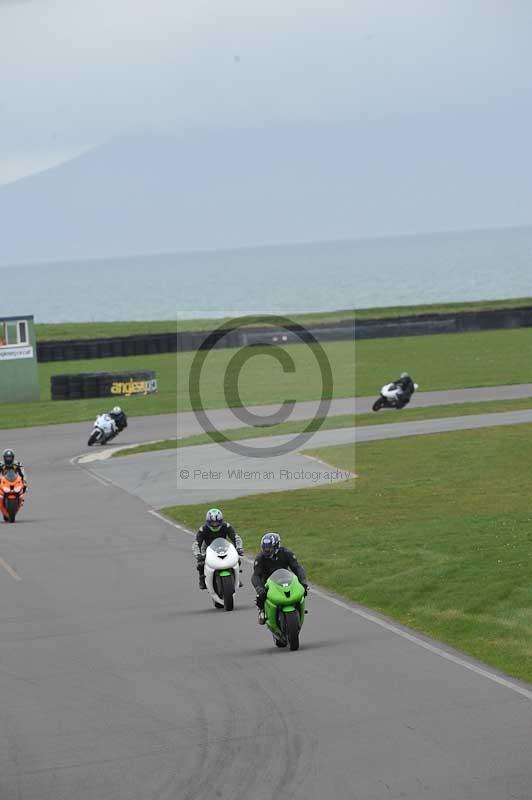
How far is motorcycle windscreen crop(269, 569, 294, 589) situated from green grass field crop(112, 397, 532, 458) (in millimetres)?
23447

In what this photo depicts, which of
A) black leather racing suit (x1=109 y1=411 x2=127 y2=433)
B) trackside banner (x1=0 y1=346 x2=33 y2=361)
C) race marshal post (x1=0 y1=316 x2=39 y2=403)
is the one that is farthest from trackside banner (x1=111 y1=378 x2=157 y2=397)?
black leather racing suit (x1=109 y1=411 x2=127 y2=433)

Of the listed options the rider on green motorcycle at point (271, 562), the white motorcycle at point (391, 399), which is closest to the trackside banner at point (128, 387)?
the white motorcycle at point (391, 399)

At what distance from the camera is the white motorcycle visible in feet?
152

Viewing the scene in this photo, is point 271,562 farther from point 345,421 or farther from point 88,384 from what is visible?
point 88,384

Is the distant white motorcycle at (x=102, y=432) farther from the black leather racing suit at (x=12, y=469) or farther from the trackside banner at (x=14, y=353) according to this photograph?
the trackside banner at (x=14, y=353)

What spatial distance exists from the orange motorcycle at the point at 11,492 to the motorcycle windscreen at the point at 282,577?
13.3 metres

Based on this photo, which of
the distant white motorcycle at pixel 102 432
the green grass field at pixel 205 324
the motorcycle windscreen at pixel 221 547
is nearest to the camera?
the motorcycle windscreen at pixel 221 547

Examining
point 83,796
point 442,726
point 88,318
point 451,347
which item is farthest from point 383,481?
point 88,318

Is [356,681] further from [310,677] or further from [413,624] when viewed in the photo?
[413,624]

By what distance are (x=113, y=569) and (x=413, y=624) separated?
680 cm

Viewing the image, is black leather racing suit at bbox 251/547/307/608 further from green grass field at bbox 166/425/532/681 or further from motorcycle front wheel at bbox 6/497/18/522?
motorcycle front wheel at bbox 6/497/18/522

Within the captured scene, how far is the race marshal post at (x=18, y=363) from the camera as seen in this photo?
55.2m

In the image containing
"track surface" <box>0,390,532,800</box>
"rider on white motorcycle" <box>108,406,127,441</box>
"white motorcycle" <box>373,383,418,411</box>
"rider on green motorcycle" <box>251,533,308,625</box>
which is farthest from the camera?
"white motorcycle" <box>373,383,418,411</box>

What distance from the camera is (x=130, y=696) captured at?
15.1m
